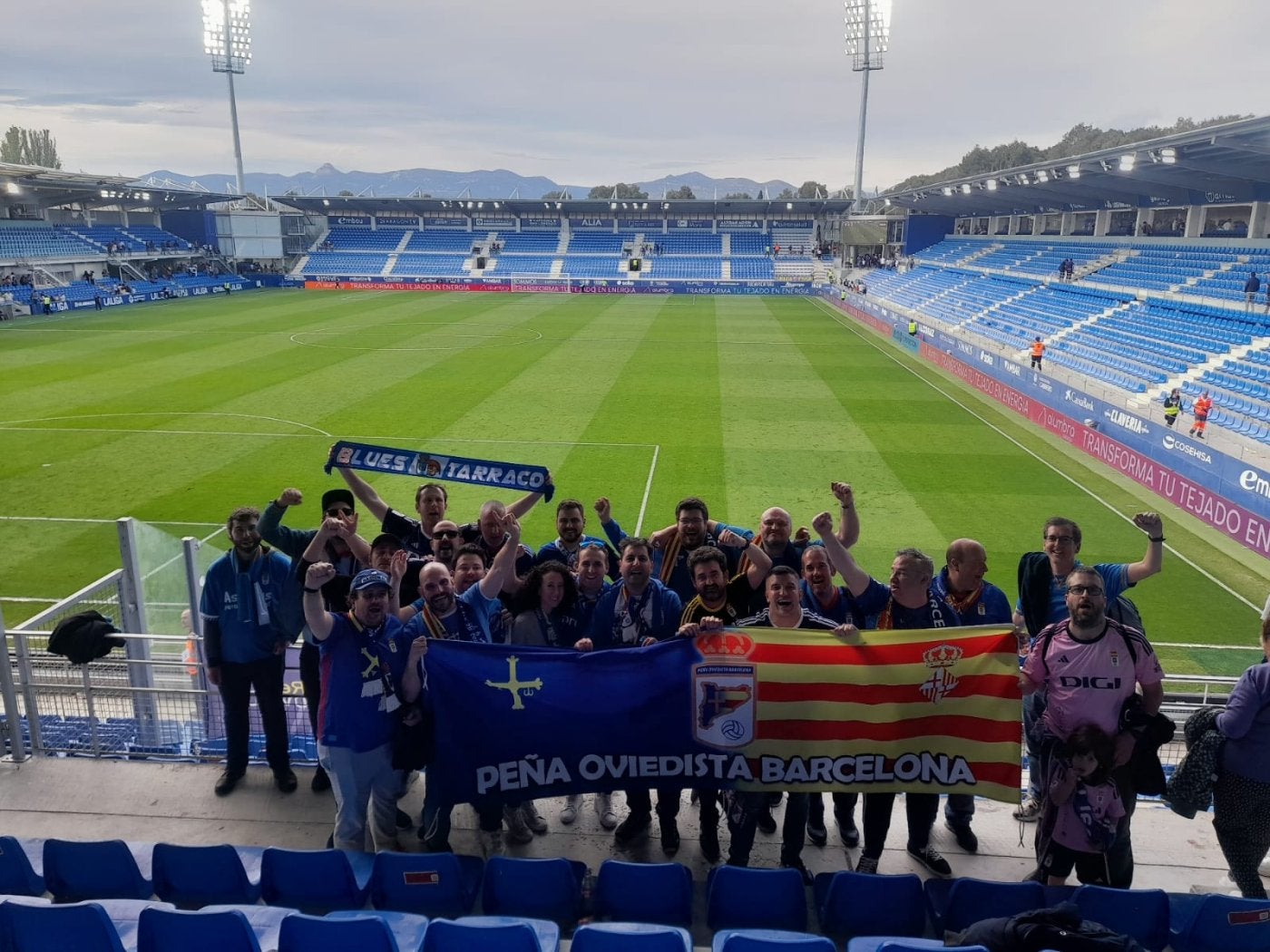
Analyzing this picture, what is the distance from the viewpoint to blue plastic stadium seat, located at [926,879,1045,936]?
4.02 m

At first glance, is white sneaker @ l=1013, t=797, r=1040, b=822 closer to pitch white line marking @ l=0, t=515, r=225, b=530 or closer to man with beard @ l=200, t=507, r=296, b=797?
man with beard @ l=200, t=507, r=296, b=797

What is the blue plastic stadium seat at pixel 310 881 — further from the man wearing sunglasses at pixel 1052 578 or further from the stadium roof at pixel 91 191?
the stadium roof at pixel 91 191

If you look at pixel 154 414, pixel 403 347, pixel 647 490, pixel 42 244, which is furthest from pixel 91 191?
pixel 647 490

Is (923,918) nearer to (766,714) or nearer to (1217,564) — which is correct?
(766,714)

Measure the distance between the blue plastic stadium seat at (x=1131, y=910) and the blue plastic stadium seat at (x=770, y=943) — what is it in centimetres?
138

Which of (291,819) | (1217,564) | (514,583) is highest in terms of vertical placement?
(514,583)

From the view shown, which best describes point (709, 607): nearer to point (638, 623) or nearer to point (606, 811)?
point (638, 623)

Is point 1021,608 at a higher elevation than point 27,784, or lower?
higher

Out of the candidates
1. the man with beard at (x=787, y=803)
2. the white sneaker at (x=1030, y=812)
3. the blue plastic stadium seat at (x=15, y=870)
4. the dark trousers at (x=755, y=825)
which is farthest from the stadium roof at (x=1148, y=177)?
the blue plastic stadium seat at (x=15, y=870)

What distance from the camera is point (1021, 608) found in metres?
5.59

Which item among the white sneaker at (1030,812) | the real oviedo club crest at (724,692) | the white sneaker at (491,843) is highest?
the real oviedo club crest at (724,692)

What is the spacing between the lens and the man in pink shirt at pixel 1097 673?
4.23 m

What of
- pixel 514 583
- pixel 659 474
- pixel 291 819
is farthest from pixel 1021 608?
pixel 659 474

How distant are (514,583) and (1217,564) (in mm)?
12014
